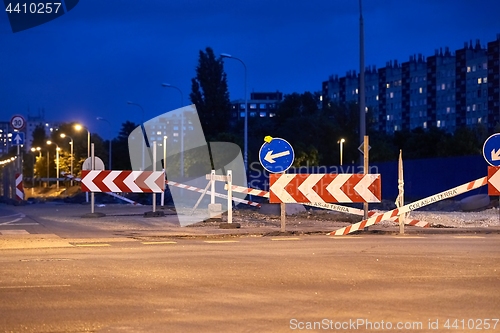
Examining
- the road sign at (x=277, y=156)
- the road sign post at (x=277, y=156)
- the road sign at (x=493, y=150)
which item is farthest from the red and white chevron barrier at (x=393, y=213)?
the road sign at (x=277, y=156)

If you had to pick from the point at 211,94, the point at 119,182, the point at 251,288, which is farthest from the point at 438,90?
the point at 251,288

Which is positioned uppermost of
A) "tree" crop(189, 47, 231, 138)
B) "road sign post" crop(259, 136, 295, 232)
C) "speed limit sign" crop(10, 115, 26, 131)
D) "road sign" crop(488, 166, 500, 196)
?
"tree" crop(189, 47, 231, 138)

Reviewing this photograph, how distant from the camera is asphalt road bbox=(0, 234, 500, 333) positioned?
23.7 feet

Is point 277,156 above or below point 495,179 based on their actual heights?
above

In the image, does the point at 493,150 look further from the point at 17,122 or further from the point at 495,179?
the point at 17,122

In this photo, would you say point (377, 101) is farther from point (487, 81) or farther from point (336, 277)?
point (336, 277)

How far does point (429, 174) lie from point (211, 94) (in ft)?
133

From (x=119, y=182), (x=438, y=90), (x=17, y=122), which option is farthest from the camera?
(x=438, y=90)

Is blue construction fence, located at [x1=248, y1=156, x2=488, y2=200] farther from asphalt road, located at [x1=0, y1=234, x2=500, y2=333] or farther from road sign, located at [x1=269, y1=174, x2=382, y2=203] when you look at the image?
asphalt road, located at [x1=0, y1=234, x2=500, y2=333]

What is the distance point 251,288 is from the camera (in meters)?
9.20

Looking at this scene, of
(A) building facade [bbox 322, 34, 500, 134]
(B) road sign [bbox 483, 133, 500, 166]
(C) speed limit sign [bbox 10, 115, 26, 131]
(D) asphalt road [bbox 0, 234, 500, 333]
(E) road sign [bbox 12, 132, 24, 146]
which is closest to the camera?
(D) asphalt road [bbox 0, 234, 500, 333]

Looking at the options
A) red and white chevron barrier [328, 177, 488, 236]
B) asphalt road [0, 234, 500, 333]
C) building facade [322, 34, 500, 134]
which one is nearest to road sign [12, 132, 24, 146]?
red and white chevron barrier [328, 177, 488, 236]

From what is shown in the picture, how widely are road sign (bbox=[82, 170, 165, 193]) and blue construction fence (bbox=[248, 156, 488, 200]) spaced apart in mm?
17217

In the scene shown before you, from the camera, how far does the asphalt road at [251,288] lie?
724 cm
